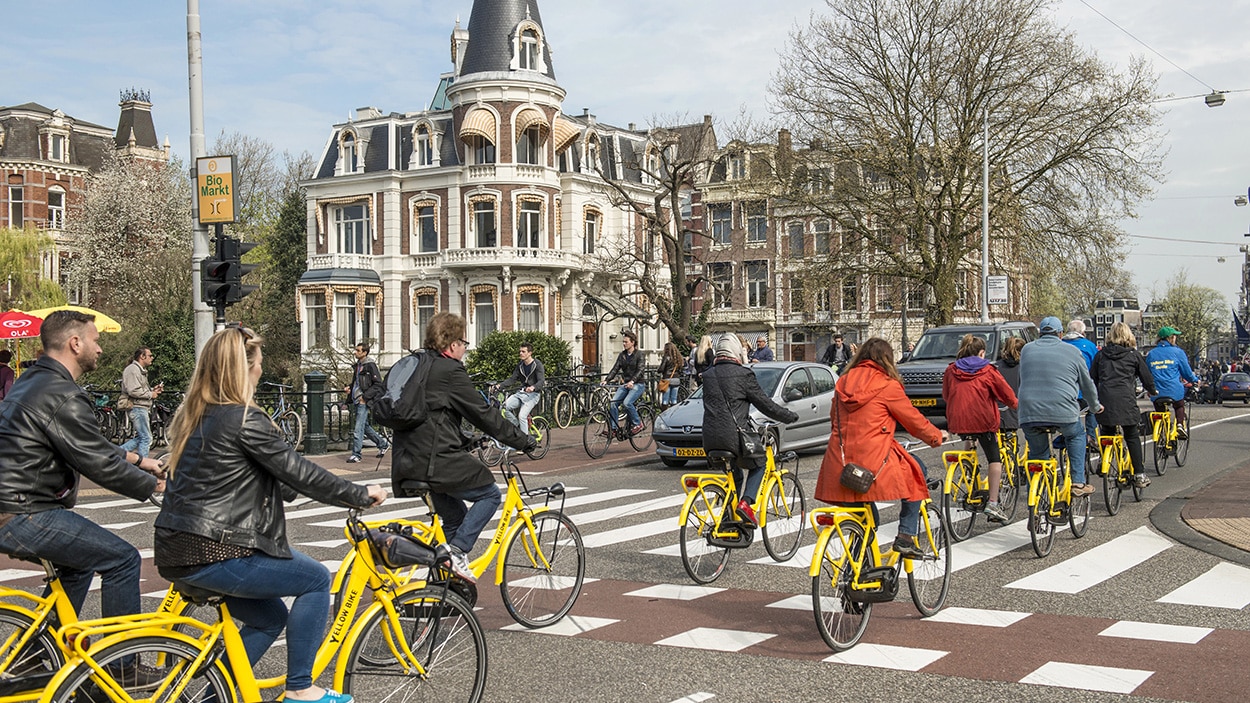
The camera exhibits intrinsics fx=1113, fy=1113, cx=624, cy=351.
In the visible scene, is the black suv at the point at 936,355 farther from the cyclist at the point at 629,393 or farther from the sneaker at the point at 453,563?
the sneaker at the point at 453,563

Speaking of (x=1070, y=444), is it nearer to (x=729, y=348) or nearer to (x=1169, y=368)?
(x=729, y=348)

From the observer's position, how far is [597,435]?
1795cm

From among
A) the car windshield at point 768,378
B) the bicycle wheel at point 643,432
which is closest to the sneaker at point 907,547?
the car windshield at point 768,378

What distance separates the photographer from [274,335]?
48.0 m

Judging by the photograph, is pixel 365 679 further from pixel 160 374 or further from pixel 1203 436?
pixel 160 374

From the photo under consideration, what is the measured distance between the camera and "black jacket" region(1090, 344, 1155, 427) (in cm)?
1117

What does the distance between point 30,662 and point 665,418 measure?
1189 cm

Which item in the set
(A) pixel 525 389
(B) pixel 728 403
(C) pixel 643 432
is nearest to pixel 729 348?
(B) pixel 728 403

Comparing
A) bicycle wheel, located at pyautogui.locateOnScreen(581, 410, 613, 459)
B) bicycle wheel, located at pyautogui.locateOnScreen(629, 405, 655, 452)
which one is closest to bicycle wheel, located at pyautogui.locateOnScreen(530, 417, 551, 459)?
bicycle wheel, located at pyautogui.locateOnScreen(581, 410, 613, 459)

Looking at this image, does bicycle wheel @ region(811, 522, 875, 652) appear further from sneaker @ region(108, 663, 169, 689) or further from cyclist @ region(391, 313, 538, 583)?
sneaker @ region(108, 663, 169, 689)

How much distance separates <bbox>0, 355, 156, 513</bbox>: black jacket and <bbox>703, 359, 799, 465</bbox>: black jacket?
4.59 m

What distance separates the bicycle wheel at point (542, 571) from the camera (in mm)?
6500

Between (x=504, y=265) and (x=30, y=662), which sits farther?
(x=504, y=265)

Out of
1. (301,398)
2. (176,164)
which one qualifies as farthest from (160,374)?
(176,164)
